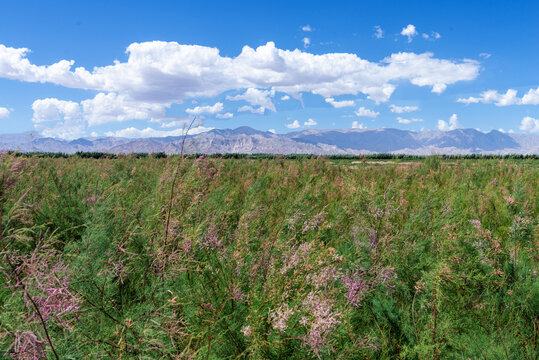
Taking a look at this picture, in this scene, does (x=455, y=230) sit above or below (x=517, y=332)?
above

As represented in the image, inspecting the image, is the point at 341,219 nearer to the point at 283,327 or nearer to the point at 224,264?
the point at 224,264

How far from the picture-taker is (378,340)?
2020 mm

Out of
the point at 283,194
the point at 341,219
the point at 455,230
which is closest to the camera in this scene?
the point at 455,230

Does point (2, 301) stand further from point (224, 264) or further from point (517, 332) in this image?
point (517, 332)

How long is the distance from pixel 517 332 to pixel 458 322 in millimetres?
482

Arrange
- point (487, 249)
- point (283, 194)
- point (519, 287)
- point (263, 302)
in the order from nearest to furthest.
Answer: point (263, 302) → point (519, 287) → point (487, 249) → point (283, 194)

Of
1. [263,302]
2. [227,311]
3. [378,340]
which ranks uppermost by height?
[263,302]

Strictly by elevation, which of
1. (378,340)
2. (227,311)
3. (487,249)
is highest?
(487,249)

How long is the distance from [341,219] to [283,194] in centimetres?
189

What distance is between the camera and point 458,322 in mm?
2102

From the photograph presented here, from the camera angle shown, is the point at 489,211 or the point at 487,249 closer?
the point at 487,249

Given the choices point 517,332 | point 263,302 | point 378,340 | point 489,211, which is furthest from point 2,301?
point 489,211

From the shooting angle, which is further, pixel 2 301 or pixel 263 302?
pixel 2 301

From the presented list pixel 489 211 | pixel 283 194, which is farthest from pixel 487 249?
Answer: pixel 283 194
